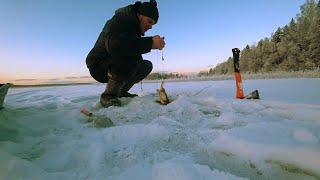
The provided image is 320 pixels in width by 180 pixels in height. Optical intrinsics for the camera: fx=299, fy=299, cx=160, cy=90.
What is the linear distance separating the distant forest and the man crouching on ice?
46287 millimetres

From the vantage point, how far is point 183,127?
259 centimetres

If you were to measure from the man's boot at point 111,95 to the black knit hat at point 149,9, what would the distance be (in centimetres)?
113

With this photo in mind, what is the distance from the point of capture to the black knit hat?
3.83m

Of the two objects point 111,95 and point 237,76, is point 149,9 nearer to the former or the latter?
point 111,95

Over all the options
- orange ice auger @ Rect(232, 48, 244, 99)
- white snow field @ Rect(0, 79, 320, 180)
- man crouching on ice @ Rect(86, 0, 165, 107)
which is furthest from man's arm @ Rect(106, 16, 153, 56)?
orange ice auger @ Rect(232, 48, 244, 99)

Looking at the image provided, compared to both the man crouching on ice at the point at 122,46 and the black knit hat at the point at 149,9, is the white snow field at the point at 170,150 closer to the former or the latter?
the man crouching on ice at the point at 122,46

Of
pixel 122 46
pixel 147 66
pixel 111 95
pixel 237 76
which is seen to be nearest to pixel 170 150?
pixel 122 46

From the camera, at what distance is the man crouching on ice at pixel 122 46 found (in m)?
3.70

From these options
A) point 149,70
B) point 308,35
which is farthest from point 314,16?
point 149,70

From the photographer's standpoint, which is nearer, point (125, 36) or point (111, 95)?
point (125, 36)

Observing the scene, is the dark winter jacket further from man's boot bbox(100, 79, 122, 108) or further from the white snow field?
the white snow field

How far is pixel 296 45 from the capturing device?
50.9 metres

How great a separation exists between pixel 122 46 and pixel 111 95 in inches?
36.2

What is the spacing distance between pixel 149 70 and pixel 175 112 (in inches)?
78.2
